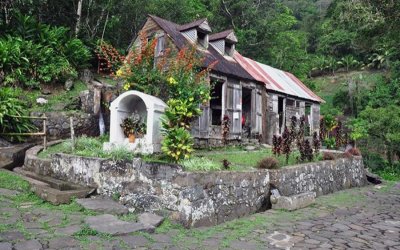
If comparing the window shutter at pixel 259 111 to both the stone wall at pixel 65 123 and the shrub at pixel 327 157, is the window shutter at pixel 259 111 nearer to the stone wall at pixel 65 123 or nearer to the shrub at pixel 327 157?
the shrub at pixel 327 157

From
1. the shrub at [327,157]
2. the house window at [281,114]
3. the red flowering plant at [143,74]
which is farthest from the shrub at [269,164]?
the house window at [281,114]

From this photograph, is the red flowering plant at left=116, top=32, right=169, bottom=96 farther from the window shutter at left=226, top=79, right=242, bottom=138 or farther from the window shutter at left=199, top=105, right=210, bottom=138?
the window shutter at left=226, top=79, right=242, bottom=138

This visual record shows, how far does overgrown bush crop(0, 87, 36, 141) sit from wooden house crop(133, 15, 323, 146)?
5.82 m

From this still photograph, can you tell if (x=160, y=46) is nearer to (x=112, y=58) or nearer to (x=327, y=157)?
(x=112, y=58)

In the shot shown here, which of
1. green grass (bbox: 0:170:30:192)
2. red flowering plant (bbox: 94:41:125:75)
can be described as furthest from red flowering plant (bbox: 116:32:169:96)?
green grass (bbox: 0:170:30:192)

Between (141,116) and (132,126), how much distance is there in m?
0.58

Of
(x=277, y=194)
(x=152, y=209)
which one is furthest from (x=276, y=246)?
(x=277, y=194)

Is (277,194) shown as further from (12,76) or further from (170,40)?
(12,76)

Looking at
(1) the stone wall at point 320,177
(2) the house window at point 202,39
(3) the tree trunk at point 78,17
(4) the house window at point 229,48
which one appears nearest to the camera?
(1) the stone wall at point 320,177

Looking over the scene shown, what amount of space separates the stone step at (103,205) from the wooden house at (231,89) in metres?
7.77

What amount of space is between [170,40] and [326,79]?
35.2m

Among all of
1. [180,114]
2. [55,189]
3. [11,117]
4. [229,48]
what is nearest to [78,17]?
[229,48]

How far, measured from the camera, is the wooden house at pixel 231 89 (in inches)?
604

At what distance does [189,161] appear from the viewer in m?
7.06
